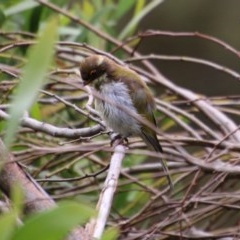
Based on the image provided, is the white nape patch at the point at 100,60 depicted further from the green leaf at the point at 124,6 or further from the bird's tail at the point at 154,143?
the green leaf at the point at 124,6

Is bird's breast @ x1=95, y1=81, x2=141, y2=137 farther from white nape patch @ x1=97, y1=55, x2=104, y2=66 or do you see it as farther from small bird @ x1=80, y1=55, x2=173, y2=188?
white nape patch @ x1=97, y1=55, x2=104, y2=66

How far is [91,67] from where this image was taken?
2809mm

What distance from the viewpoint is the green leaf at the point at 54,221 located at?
110 centimetres

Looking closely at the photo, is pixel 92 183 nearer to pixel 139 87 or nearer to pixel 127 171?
pixel 127 171

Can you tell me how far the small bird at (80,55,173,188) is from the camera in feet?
9.30

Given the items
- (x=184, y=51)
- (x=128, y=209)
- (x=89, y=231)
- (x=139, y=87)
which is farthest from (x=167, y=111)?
(x=184, y=51)

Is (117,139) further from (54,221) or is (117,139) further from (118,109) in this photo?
(54,221)

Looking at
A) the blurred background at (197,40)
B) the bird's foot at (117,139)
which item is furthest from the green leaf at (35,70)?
the blurred background at (197,40)

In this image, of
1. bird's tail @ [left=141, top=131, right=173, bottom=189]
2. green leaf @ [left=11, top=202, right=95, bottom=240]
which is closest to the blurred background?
bird's tail @ [left=141, top=131, right=173, bottom=189]

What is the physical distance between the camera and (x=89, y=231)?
1.65 metres

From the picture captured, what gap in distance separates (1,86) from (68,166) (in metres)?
0.31

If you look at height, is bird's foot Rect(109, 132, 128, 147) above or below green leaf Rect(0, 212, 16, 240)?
above

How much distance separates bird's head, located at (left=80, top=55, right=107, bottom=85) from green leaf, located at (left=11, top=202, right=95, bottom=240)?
1686 millimetres

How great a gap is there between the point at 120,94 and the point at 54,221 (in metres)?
2.00
